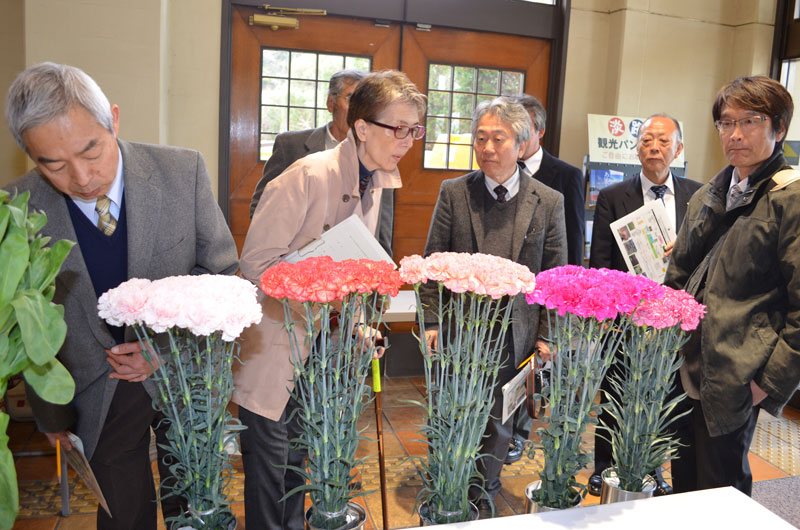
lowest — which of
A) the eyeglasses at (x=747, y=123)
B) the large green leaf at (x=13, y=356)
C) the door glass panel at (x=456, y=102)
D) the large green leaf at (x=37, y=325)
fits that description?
the large green leaf at (x=13, y=356)

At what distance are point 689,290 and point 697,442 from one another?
0.52 meters

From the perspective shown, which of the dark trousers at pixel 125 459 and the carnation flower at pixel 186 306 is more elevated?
the carnation flower at pixel 186 306

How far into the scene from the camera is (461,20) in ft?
15.2

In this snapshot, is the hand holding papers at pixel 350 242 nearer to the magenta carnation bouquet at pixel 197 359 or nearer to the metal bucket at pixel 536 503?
the magenta carnation bouquet at pixel 197 359

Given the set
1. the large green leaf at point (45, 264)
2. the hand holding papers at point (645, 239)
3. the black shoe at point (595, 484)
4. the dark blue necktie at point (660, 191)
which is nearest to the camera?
the large green leaf at point (45, 264)

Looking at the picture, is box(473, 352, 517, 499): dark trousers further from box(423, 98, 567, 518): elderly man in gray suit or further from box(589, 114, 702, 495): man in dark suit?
box(589, 114, 702, 495): man in dark suit

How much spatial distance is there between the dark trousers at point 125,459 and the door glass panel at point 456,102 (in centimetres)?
352

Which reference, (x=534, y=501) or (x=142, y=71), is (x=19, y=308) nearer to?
(x=534, y=501)

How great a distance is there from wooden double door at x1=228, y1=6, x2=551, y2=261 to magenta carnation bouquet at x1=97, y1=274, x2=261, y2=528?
344 centimetres

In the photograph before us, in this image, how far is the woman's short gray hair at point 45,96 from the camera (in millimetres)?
1379

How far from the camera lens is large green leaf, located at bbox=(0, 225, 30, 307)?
0.80m

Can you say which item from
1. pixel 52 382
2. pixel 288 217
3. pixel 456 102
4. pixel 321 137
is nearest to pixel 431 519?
pixel 52 382

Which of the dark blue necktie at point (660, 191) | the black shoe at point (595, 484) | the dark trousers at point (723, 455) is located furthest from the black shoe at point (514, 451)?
the dark blue necktie at point (660, 191)

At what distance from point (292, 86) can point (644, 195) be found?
2.67 meters
